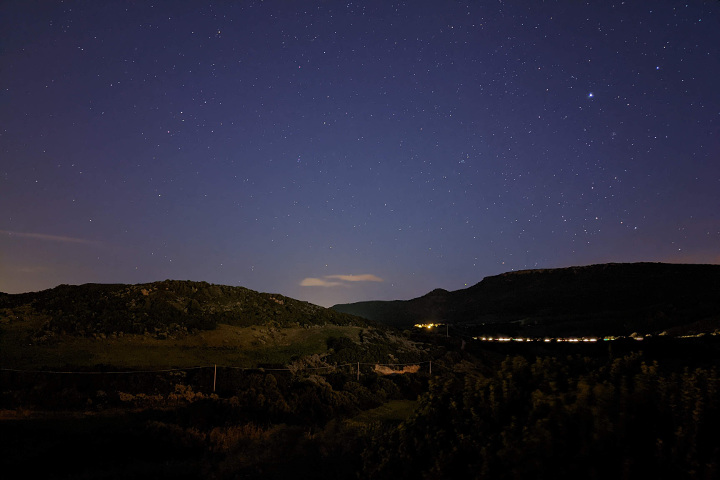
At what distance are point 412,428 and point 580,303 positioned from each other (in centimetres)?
8383

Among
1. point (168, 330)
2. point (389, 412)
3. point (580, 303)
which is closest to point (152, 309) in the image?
point (168, 330)

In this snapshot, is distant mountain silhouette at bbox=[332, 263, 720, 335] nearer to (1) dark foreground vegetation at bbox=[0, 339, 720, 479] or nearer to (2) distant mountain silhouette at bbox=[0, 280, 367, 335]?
(2) distant mountain silhouette at bbox=[0, 280, 367, 335]

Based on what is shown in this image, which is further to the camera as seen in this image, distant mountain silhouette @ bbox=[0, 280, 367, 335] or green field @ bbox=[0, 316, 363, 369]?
distant mountain silhouette @ bbox=[0, 280, 367, 335]

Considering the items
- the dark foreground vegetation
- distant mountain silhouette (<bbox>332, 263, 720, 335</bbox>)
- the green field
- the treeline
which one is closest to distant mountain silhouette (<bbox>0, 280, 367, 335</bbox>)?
the green field

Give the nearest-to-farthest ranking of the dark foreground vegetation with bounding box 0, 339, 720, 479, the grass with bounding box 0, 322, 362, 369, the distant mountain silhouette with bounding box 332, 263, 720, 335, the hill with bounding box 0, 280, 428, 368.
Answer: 1. the dark foreground vegetation with bounding box 0, 339, 720, 479
2. the grass with bounding box 0, 322, 362, 369
3. the hill with bounding box 0, 280, 428, 368
4. the distant mountain silhouette with bounding box 332, 263, 720, 335

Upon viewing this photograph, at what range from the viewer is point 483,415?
5125 mm

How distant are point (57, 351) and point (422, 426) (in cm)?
2185

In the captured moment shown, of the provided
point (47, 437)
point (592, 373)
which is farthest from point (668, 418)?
point (47, 437)

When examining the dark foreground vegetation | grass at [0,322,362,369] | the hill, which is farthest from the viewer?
the hill

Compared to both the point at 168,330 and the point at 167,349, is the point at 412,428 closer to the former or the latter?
the point at 167,349

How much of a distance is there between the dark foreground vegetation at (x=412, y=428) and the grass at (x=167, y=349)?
4.20 m

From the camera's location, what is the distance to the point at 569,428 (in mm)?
4059

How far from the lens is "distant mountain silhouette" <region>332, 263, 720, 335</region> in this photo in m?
55.0

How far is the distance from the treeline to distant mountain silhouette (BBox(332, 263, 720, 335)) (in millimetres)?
46279
